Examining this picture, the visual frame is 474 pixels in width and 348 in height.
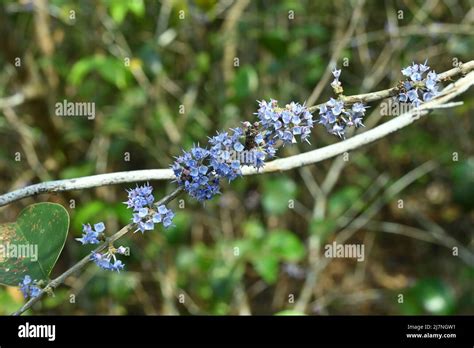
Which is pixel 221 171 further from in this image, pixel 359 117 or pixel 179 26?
pixel 179 26

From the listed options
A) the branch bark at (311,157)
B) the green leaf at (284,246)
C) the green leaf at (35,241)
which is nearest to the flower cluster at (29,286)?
the green leaf at (35,241)

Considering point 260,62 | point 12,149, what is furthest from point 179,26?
point 12,149

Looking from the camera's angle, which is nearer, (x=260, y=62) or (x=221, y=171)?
(x=221, y=171)

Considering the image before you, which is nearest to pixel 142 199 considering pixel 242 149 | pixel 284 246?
pixel 242 149

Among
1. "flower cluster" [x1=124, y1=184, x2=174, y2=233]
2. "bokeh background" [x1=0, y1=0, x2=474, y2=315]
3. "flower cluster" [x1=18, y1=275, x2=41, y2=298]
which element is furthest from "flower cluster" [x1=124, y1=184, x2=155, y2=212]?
"bokeh background" [x1=0, y1=0, x2=474, y2=315]

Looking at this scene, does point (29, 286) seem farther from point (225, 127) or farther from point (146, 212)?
point (225, 127)

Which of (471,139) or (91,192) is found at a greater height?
(471,139)

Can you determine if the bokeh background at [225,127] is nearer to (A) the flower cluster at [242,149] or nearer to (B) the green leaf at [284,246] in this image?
(B) the green leaf at [284,246]
